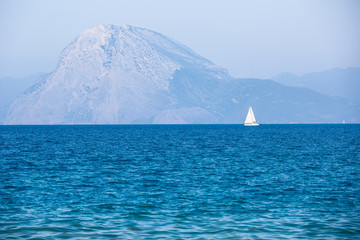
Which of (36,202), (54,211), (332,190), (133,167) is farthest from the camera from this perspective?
(133,167)

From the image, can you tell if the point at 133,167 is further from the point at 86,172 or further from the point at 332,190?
the point at 332,190

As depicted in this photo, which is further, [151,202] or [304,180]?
[304,180]

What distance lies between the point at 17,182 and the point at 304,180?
2346 centimetres

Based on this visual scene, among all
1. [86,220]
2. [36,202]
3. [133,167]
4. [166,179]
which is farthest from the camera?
[133,167]

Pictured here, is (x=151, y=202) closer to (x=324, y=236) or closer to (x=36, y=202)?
(x=36, y=202)

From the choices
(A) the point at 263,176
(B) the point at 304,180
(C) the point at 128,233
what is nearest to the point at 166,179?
(A) the point at 263,176

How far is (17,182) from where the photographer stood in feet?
130

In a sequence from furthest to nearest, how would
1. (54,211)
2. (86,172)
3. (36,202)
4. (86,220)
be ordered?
(86,172) → (36,202) → (54,211) → (86,220)

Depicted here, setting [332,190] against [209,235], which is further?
[332,190]

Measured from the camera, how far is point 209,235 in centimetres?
2236

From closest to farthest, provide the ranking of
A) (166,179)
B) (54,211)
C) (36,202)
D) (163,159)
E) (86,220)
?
1. (86,220)
2. (54,211)
3. (36,202)
4. (166,179)
5. (163,159)

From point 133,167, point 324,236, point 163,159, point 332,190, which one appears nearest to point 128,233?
point 324,236

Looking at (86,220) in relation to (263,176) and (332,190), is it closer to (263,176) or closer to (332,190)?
(332,190)

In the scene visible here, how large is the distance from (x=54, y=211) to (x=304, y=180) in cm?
2217
